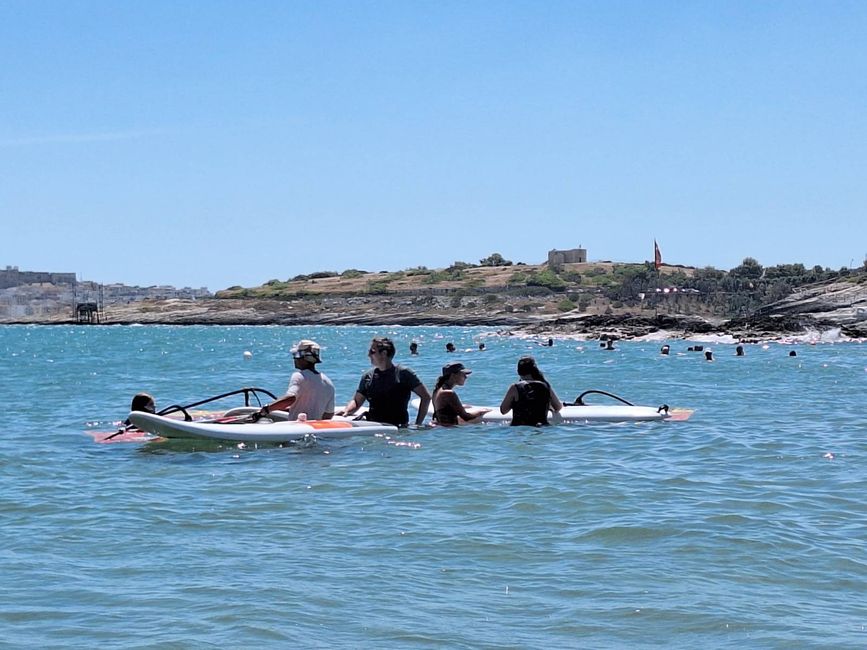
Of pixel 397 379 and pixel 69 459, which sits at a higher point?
pixel 397 379

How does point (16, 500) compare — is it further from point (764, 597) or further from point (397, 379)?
point (764, 597)

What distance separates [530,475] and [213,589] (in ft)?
16.1

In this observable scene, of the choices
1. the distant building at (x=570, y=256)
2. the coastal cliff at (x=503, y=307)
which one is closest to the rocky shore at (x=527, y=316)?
the coastal cliff at (x=503, y=307)

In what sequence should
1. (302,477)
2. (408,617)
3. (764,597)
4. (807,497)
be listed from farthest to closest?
(302,477)
(807,497)
(764,597)
(408,617)

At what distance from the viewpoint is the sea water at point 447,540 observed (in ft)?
19.9

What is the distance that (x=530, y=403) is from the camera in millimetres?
15055

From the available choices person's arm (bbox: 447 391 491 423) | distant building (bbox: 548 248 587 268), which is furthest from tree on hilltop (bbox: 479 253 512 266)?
person's arm (bbox: 447 391 491 423)

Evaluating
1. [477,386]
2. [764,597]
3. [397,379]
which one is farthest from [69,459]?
[477,386]

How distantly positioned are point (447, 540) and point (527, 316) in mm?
111871

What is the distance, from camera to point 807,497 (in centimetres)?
976

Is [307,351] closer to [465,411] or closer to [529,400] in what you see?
[465,411]

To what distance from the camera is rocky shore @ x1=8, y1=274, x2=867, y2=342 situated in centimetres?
6681

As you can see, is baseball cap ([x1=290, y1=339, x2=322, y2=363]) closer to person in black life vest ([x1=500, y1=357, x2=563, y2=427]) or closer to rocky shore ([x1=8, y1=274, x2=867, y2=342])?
person in black life vest ([x1=500, y1=357, x2=563, y2=427])

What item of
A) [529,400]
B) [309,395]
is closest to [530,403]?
[529,400]
